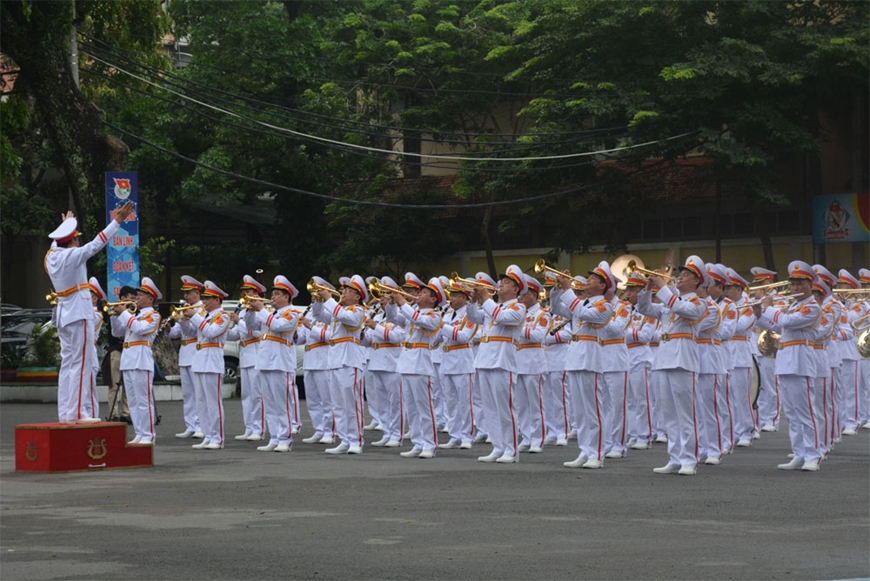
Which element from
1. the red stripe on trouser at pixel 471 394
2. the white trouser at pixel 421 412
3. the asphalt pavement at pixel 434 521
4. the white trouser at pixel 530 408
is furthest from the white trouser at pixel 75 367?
the red stripe on trouser at pixel 471 394

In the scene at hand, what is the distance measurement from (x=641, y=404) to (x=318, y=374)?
410 centimetres

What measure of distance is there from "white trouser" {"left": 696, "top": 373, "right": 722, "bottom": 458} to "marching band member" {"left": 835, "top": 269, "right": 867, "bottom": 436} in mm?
4932

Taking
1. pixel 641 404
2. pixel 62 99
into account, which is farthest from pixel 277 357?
pixel 62 99

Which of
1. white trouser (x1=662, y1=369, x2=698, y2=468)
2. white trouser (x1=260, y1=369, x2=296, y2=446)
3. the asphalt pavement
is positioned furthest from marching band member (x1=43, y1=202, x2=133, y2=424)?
white trouser (x1=662, y1=369, x2=698, y2=468)

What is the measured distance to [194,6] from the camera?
3625 cm

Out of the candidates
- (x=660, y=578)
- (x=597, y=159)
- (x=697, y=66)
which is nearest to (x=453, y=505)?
(x=660, y=578)

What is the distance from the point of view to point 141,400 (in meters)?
16.5

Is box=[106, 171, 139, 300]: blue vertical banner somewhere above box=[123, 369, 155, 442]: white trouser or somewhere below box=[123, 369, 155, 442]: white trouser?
above

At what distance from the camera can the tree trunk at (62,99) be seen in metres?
23.4

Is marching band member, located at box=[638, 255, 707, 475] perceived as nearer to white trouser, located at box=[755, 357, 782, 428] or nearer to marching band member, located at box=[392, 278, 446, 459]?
marching band member, located at box=[392, 278, 446, 459]

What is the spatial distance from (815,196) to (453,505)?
22.6m

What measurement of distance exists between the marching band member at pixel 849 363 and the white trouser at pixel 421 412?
6.08 meters

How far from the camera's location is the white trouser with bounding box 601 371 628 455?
1515cm

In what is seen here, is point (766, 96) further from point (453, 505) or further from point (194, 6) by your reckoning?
point (453, 505)
